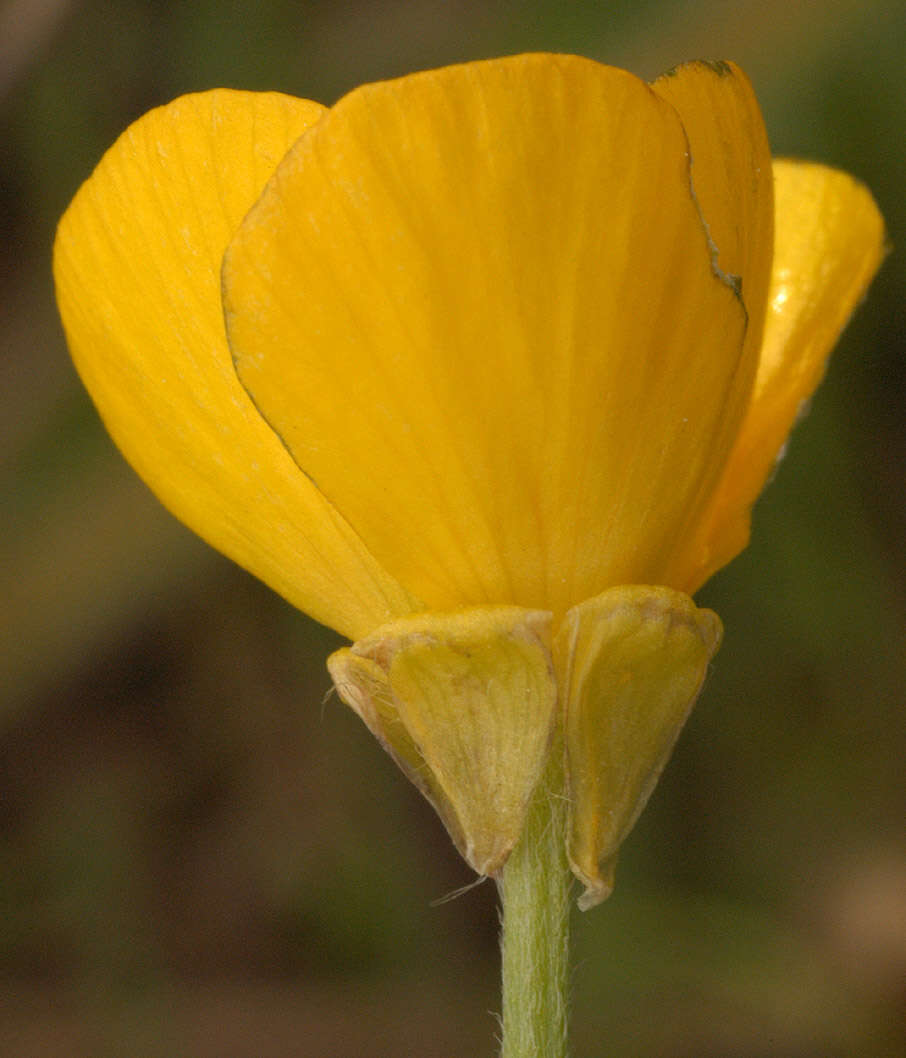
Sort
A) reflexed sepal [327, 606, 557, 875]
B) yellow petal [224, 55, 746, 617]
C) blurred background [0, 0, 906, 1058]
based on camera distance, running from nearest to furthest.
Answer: yellow petal [224, 55, 746, 617], reflexed sepal [327, 606, 557, 875], blurred background [0, 0, 906, 1058]

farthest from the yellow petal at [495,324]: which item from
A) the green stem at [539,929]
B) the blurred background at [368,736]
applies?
the blurred background at [368,736]

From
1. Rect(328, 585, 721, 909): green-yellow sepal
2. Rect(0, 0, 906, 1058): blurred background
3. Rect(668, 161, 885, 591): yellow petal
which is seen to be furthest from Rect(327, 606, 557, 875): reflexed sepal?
Rect(0, 0, 906, 1058): blurred background

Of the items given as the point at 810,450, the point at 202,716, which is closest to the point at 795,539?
the point at 810,450

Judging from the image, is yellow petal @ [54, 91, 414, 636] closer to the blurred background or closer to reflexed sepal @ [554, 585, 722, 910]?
reflexed sepal @ [554, 585, 722, 910]

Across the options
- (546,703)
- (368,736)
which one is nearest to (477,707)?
(546,703)

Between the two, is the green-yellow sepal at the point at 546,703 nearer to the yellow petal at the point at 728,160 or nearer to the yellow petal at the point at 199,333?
the yellow petal at the point at 199,333

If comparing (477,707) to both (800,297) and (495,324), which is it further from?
(800,297)
